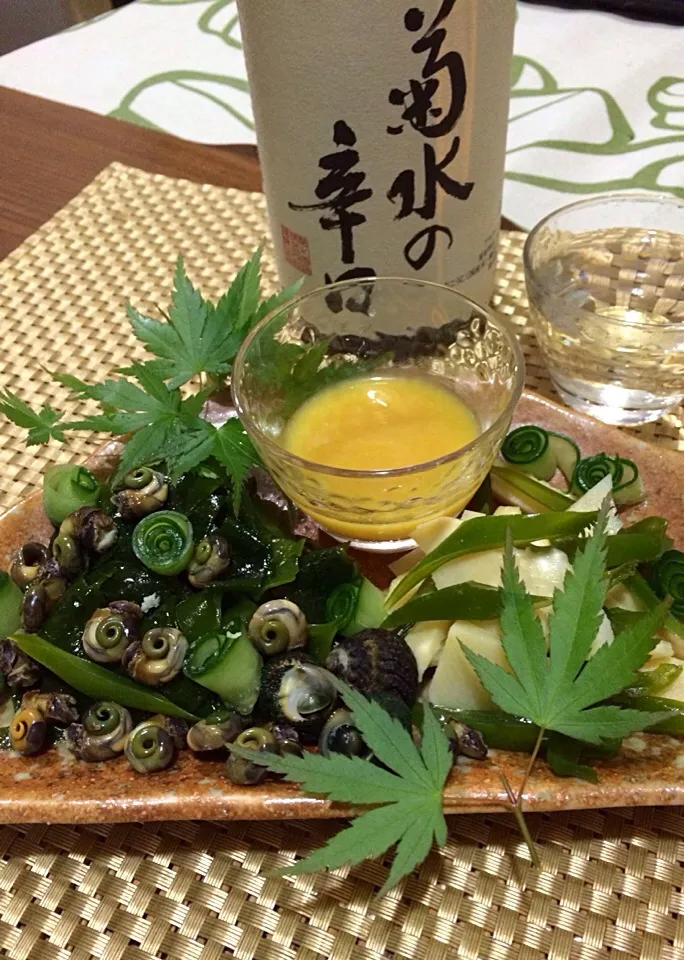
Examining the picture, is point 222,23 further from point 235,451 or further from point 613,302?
point 235,451

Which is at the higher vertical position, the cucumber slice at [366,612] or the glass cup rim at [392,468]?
the glass cup rim at [392,468]

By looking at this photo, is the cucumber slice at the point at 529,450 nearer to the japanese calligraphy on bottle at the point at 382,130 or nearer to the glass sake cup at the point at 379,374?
the glass sake cup at the point at 379,374

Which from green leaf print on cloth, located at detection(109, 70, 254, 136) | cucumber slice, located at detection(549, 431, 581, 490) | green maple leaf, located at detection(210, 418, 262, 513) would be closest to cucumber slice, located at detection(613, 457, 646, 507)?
cucumber slice, located at detection(549, 431, 581, 490)

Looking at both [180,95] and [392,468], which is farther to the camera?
[180,95]

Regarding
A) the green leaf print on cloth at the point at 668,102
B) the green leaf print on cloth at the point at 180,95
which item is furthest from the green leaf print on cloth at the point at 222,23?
the green leaf print on cloth at the point at 668,102

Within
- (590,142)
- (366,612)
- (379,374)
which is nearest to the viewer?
(366,612)

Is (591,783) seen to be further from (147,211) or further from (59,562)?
(147,211)

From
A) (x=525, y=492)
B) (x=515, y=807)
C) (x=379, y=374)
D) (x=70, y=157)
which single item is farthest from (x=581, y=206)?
(x=70, y=157)

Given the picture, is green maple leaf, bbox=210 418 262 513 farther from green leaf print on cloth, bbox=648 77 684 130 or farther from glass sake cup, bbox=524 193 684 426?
green leaf print on cloth, bbox=648 77 684 130
